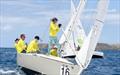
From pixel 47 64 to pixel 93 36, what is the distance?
124 inches

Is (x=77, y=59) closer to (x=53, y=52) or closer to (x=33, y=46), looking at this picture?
(x=53, y=52)

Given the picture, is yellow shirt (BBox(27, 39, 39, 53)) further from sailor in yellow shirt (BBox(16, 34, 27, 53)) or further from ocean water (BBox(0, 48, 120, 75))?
ocean water (BBox(0, 48, 120, 75))

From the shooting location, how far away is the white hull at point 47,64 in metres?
21.3

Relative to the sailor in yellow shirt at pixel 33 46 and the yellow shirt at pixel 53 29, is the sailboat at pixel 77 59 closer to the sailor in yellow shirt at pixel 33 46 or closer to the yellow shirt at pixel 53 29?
the sailor in yellow shirt at pixel 33 46

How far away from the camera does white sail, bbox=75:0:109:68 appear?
20.3m

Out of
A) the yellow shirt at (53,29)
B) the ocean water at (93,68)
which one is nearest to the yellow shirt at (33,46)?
the yellow shirt at (53,29)

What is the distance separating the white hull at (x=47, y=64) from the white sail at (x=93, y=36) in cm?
42

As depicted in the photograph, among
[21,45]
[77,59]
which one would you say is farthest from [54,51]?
[77,59]

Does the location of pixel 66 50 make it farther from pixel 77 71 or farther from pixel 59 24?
pixel 77 71

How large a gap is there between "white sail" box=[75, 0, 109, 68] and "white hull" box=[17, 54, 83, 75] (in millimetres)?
420

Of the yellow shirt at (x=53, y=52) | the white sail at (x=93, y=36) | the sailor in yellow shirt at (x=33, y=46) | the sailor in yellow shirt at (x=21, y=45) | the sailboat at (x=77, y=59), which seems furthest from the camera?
the sailor in yellow shirt at (x=21, y=45)

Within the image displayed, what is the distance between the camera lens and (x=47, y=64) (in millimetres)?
22969

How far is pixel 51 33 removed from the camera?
83.9 ft

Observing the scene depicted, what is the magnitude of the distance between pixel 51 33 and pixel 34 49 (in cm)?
114
